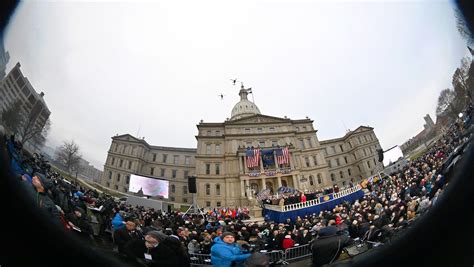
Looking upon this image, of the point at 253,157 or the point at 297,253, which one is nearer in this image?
the point at 297,253

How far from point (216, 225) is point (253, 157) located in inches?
28.8

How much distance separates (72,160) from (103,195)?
0.30 meters

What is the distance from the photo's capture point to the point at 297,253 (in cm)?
162

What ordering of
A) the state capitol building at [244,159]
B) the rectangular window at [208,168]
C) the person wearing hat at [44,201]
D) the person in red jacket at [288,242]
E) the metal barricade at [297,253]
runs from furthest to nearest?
the rectangular window at [208,168], the state capitol building at [244,159], the person in red jacket at [288,242], the metal barricade at [297,253], the person wearing hat at [44,201]

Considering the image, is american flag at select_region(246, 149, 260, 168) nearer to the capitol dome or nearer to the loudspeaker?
the capitol dome

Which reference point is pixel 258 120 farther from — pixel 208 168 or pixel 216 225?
pixel 216 225

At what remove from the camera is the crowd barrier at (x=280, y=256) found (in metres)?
1.61

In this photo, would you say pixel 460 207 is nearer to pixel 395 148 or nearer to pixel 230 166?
pixel 395 148

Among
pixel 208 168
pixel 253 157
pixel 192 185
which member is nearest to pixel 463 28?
pixel 253 157

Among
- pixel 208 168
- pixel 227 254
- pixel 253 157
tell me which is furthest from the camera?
pixel 253 157

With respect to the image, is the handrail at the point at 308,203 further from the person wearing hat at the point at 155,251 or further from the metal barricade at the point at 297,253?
the person wearing hat at the point at 155,251

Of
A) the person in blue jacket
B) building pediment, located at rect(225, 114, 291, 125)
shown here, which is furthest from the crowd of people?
building pediment, located at rect(225, 114, 291, 125)

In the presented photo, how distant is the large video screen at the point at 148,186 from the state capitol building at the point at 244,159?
1.7 inches

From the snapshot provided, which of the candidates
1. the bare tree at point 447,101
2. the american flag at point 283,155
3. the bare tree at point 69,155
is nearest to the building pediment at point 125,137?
the bare tree at point 69,155
